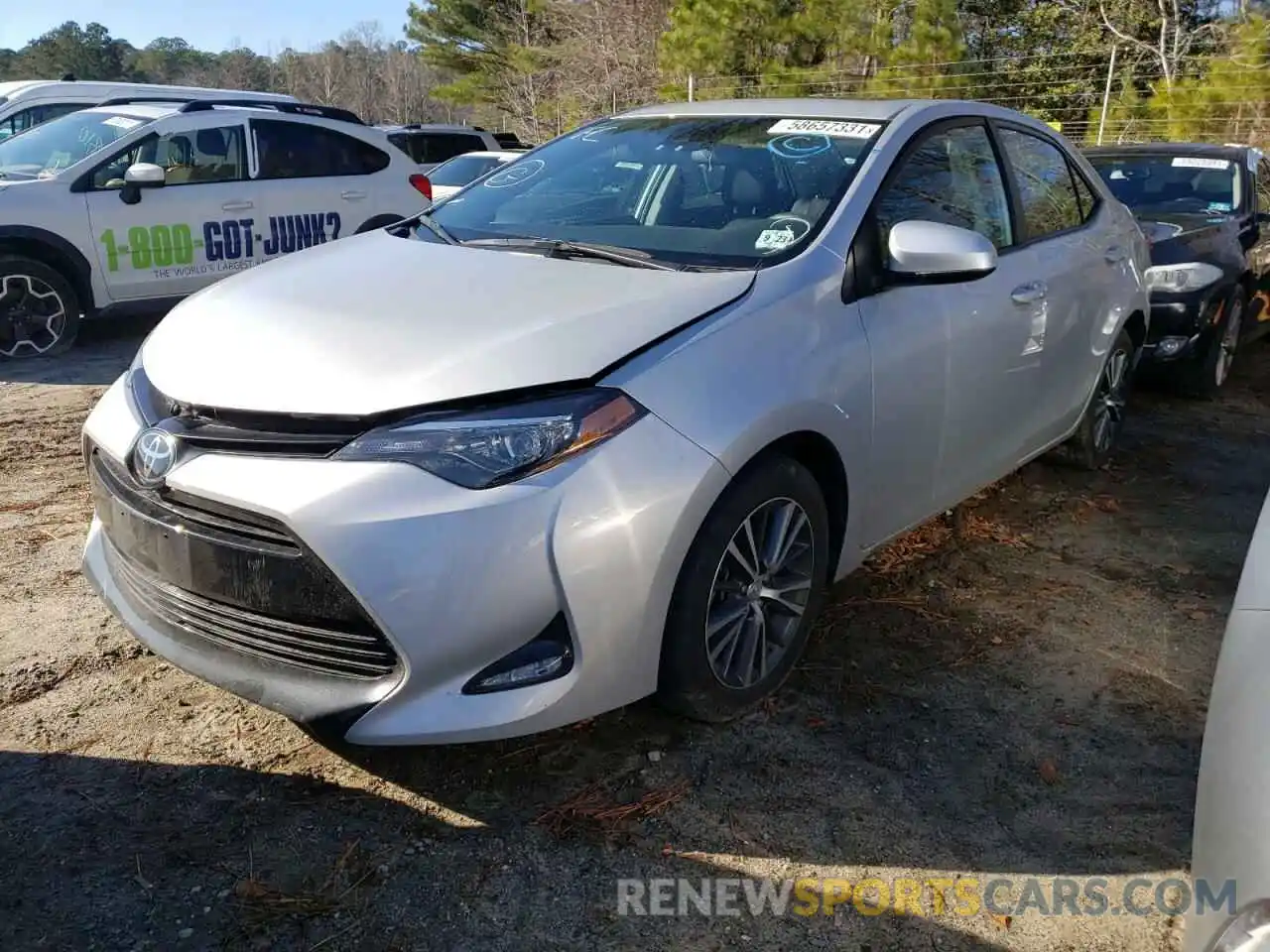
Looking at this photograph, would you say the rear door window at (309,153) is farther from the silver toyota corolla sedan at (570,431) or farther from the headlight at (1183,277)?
the headlight at (1183,277)

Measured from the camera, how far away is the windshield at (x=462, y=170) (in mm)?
12461

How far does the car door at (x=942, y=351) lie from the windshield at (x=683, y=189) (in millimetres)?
230

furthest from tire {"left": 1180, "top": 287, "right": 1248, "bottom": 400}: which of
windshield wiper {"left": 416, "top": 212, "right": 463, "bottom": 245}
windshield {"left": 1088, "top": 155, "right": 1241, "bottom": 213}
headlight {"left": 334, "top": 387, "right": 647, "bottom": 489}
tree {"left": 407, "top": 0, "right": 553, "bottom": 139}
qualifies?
tree {"left": 407, "top": 0, "right": 553, "bottom": 139}

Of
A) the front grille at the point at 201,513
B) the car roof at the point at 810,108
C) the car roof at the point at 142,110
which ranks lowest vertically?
the front grille at the point at 201,513

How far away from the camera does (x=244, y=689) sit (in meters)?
2.45

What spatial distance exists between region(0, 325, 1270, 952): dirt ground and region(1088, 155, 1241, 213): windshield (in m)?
4.31

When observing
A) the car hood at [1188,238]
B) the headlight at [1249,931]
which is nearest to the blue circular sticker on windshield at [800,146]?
the headlight at [1249,931]

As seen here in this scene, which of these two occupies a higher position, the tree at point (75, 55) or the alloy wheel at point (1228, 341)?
the tree at point (75, 55)

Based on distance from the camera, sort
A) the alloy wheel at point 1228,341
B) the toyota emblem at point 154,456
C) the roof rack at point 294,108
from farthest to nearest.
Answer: the roof rack at point 294,108 < the alloy wheel at point 1228,341 < the toyota emblem at point 154,456

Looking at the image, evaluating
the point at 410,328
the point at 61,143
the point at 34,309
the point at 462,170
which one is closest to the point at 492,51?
the point at 462,170

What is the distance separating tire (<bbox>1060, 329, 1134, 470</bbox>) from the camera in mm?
4887

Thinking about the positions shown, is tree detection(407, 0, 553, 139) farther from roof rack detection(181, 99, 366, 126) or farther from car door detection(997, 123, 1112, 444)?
car door detection(997, 123, 1112, 444)

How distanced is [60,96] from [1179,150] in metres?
11.1

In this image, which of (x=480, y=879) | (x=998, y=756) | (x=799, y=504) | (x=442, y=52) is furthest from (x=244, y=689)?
(x=442, y=52)
